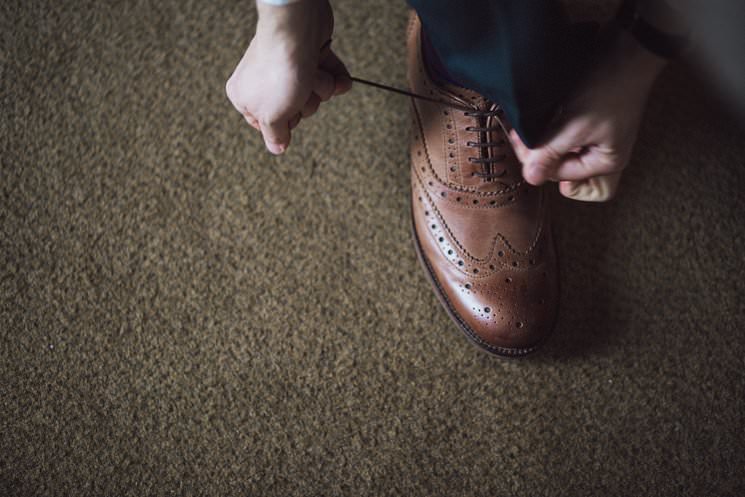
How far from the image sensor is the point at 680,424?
2.38ft

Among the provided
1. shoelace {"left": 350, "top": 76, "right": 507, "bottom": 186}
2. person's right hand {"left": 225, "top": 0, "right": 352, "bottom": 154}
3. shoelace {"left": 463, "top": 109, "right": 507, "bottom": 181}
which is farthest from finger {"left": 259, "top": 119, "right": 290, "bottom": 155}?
shoelace {"left": 463, "top": 109, "right": 507, "bottom": 181}

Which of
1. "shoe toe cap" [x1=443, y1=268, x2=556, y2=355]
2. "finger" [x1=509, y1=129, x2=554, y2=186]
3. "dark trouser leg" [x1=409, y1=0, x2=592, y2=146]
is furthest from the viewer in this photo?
"shoe toe cap" [x1=443, y1=268, x2=556, y2=355]

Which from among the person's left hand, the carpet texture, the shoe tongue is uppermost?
the person's left hand

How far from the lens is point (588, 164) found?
23.2 inches

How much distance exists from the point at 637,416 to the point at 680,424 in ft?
0.17

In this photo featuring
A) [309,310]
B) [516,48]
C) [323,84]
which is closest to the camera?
[516,48]

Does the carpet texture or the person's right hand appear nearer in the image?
the person's right hand

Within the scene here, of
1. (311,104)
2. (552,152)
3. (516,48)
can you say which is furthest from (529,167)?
(311,104)

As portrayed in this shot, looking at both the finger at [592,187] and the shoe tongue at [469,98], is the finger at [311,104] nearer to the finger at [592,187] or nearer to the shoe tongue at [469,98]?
the shoe tongue at [469,98]

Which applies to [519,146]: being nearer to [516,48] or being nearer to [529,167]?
[529,167]

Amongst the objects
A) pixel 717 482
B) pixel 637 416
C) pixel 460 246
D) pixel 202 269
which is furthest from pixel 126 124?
pixel 717 482

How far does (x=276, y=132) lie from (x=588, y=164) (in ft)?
1.05

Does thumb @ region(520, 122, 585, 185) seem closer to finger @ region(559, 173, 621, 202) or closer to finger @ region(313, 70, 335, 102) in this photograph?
finger @ region(559, 173, 621, 202)

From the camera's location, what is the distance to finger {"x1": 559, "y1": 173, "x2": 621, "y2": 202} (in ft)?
2.08
